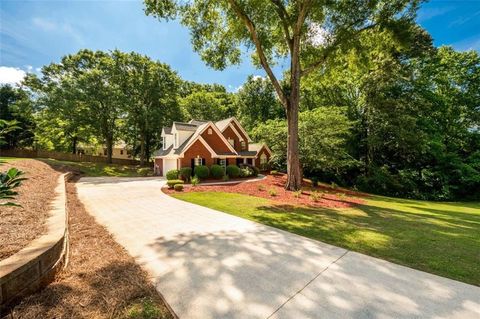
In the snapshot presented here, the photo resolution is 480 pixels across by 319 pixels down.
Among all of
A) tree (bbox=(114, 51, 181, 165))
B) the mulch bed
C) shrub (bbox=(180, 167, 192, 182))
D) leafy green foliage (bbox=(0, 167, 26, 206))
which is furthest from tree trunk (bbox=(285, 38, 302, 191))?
tree (bbox=(114, 51, 181, 165))

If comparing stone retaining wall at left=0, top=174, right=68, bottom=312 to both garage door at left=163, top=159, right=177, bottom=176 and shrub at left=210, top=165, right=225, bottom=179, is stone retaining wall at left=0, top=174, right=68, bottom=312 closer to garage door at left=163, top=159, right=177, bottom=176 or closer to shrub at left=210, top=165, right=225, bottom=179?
shrub at left=210, top=165, right=225, bottom=179

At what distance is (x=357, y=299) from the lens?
10.2ft

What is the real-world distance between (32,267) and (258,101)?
37086 mm

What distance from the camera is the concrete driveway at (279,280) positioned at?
2.90m

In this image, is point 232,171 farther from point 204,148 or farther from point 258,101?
point 258,101

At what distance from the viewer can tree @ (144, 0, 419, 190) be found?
12461mm

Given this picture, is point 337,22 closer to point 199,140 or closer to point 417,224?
point 417,224

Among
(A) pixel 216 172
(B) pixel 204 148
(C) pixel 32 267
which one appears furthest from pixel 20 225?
(B) pixel 204 148

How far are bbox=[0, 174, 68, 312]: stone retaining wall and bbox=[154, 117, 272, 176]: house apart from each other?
17.8 m

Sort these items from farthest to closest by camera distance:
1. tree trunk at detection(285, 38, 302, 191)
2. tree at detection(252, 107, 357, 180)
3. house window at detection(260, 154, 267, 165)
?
house window at detection(260, 154, 267, 165), tree at detection(252, 107, 357, 180), tree trunk at detection(285, 38, 302, 191)

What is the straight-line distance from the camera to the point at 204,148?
2270cm

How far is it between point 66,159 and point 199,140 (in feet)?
74.1

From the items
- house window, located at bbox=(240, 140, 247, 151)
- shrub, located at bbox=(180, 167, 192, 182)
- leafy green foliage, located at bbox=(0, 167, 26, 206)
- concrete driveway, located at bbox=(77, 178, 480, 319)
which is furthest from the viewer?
house window, located at bbox=(240, 140, 247, 151)

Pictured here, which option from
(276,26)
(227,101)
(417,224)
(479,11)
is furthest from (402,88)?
(227,101)
